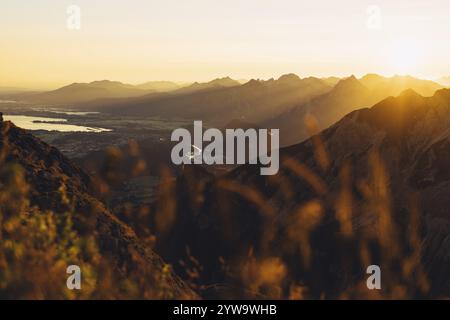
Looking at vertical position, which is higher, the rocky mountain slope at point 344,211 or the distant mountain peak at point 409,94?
the distant mountain peak at point 409,94

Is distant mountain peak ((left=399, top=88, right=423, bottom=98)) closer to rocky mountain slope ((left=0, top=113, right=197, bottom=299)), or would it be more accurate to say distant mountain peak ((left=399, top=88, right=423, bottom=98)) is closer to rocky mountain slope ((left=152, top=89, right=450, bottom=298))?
rocky mountain slope ((left=152, top=89, right=450, bottom=298))

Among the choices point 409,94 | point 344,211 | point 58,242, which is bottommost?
point 344,211

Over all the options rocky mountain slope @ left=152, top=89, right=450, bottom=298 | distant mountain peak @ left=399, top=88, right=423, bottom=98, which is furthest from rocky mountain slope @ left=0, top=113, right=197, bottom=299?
distant mountain peak @ left=399, top=88, right=423, bottom=98

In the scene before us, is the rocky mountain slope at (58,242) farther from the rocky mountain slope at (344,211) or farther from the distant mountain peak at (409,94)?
the distant mountain peak at (409,94)

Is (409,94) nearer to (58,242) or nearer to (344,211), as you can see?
(344,211)

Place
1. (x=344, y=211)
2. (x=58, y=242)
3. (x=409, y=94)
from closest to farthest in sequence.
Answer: (x=58, y=242) → (x=344, y=211) → (x=409, y=94)

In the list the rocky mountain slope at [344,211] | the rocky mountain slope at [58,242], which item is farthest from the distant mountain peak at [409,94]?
the rocky mountain slope at [58,242]

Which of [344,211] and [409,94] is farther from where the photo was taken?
[409,94]

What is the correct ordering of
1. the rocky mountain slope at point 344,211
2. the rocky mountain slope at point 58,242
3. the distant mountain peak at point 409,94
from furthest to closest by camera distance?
the distant mountain peak at point 409,94 < the rocky mountain slope at point 344,211 < the rocky mountain slope at point 58,242

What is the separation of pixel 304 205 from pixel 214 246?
814cm

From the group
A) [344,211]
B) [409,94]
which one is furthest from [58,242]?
[409,94]

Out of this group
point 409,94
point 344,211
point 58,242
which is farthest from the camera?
point 409,94

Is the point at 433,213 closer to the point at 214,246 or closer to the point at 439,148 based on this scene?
the point at 439,148

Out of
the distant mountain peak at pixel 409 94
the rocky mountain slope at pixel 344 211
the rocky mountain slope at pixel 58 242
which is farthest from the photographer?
the distant mountain peak at pixel 409 94
